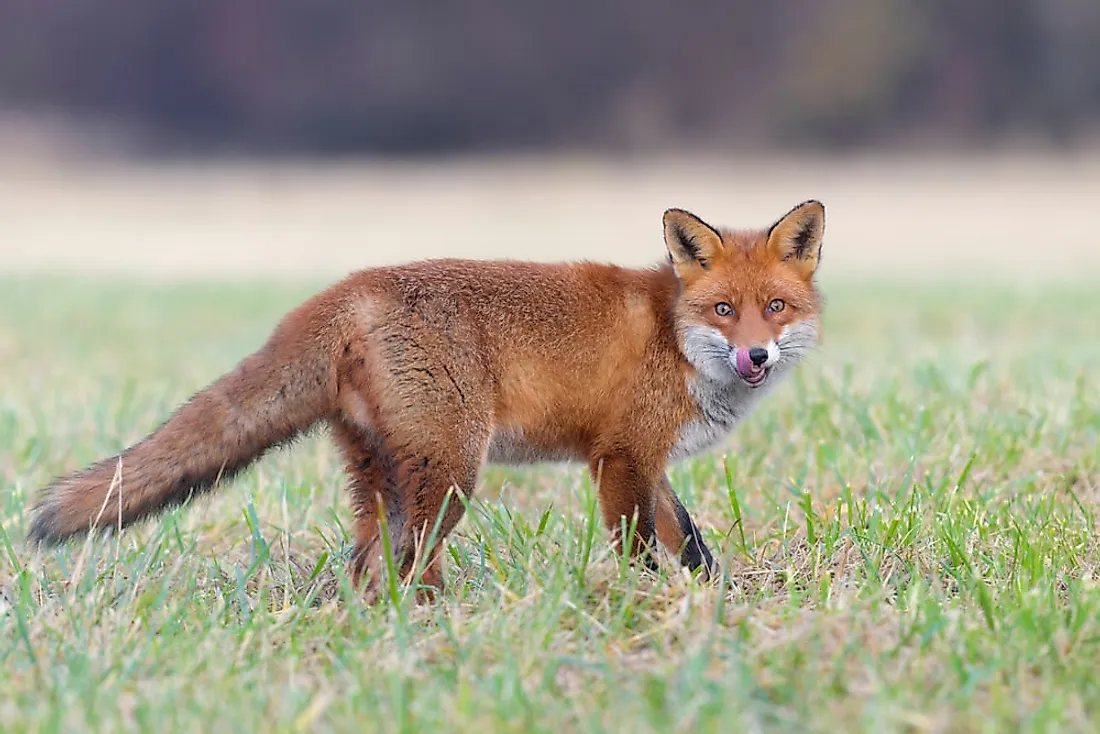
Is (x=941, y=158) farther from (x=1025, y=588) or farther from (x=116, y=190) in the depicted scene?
(x=1025, y=588)

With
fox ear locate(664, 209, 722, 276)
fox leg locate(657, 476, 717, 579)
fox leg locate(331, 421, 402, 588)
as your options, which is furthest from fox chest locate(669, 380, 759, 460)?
fox leg locate(331, 421, 402, 588)

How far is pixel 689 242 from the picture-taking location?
4.56 metres

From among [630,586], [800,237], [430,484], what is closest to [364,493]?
[430,484]

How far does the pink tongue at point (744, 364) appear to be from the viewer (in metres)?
4.22

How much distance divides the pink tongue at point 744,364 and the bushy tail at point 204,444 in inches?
52.2

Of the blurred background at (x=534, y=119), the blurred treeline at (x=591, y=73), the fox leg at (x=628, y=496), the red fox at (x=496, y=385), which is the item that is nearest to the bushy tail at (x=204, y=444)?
the red fox at (x=496, y=385)

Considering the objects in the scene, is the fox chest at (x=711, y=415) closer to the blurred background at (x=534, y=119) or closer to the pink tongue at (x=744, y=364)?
the pink tongue at (x=744, y=364)

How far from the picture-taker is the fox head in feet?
14.2

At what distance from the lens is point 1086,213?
74.5 ft

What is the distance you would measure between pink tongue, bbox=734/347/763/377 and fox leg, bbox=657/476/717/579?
53 centimetres

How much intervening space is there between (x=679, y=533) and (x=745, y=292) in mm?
861

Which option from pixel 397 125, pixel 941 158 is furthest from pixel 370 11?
pixel 941 158

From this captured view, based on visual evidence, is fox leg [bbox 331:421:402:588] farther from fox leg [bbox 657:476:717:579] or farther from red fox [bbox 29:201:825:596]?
fox leg [bbox 657:476:717:579]

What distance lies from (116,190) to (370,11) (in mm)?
6141
